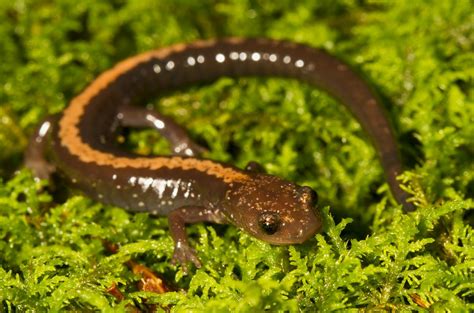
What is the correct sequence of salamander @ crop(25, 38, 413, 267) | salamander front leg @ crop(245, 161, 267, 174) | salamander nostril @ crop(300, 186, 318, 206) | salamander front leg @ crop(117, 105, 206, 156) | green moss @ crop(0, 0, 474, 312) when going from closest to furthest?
green moss @ crop(0, 0, 474, 312), salamander nostril @ crop(300, 186, 318, 206), salamander @ crop(25, 38, 413, 267), salamander front leg @ crop(245, 161, 267, 174), salamander front leg @ crop(117, 105, 206, 156)

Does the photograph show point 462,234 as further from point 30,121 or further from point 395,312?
point 30,121

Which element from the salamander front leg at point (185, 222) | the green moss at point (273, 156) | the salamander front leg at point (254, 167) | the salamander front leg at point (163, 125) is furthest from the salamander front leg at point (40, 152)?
the salamander front leg at point (254, 167)

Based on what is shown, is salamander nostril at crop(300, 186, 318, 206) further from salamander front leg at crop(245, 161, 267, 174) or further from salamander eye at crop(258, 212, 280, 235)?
salamander front leg at crop(245, 161, 267, 174)

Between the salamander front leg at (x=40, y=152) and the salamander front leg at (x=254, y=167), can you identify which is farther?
the salamander front leg at (x=40, y=152)

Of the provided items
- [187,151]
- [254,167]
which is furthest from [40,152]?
[254,167]

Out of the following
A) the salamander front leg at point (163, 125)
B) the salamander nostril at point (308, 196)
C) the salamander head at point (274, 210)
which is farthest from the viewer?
the salamander front leg at point (163, 125)

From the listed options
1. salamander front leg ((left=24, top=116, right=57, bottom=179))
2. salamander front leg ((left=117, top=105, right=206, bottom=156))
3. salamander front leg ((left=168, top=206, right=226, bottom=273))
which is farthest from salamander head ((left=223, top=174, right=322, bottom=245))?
salamander front leg ((left=24, top=116, right=57, bottom=179))

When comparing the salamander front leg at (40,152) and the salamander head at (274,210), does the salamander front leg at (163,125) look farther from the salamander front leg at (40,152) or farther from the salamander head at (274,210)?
the salamander head at (274,210)
